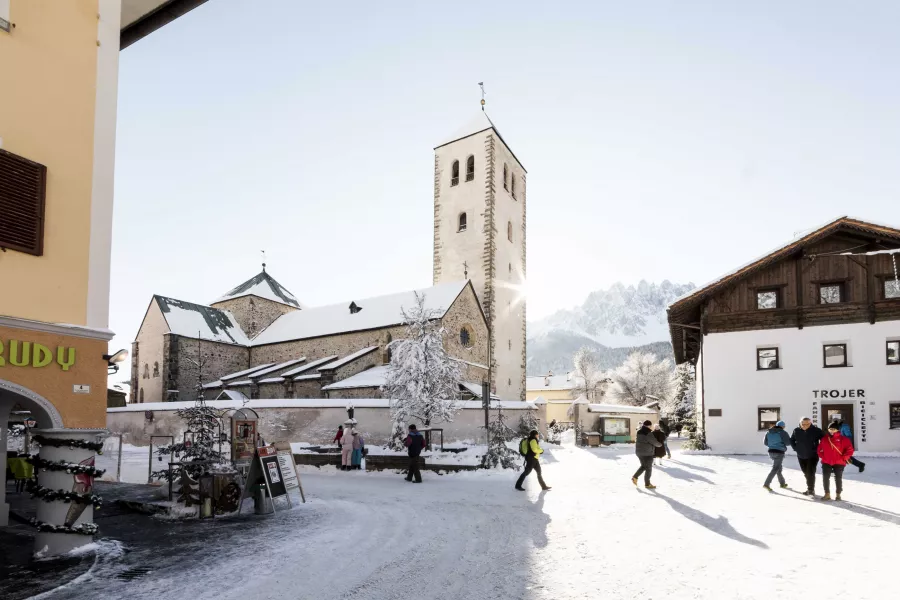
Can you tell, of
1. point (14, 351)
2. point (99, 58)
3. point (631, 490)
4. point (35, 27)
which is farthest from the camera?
point (631, 490)

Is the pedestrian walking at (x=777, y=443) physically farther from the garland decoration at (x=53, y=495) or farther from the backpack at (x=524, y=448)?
the garland decoration at (x=53, y=495)

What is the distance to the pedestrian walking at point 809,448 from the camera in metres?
12.8

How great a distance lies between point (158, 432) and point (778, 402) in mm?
→ 32216

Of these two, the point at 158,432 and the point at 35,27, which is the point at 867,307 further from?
the point at 158,432

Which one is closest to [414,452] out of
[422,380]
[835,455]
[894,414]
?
[422,380]

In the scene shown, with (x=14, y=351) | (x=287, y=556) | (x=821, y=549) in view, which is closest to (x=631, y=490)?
(x=821, y=549)

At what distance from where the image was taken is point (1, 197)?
8.20 metres

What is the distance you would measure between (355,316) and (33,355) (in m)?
34.1

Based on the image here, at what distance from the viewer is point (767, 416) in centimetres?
2433

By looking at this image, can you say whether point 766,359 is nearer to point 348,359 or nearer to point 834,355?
point 834,355

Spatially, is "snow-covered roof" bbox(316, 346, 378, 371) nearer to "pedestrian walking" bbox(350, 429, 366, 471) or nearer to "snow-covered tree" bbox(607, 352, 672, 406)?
"pedestrian walking" bbox(350, 429, 366, 471)

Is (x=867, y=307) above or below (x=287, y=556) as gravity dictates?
above

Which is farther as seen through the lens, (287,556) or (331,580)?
(287,556)

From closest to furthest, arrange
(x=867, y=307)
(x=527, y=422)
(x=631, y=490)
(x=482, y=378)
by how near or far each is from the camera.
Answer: (x=631, y=490) → (x=867, y=307) → (x=527, y=422) → (x=482, y=378)
